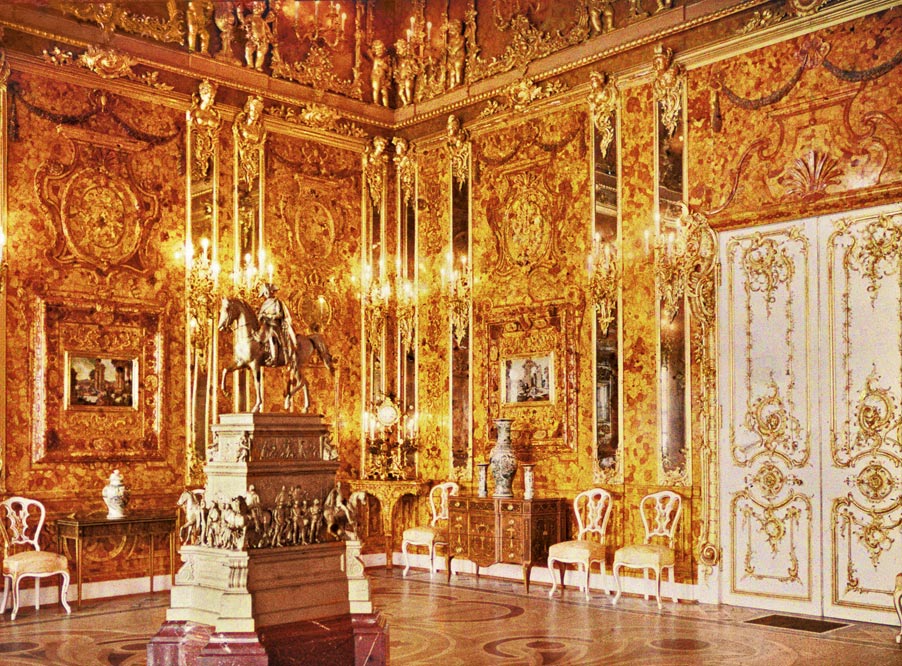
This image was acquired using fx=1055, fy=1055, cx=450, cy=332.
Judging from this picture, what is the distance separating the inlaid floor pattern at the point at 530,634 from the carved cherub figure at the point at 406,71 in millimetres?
6632

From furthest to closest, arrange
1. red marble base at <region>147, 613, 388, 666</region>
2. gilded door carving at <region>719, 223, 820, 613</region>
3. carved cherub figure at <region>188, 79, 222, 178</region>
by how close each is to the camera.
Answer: carved cherub figure at <region>188, 79, 222, 178</region> < gilded door carving at <region>719, 223, 820, 613</region> < red marble base at <region>147, 613, 388, 666</region>

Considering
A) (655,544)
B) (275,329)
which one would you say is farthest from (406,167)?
(275,329)

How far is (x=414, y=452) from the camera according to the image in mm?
13633

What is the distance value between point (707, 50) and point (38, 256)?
283 inches

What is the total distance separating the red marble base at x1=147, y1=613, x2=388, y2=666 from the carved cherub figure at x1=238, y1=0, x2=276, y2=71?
778 centimetres

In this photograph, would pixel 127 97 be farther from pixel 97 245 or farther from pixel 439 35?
pixel 439 35

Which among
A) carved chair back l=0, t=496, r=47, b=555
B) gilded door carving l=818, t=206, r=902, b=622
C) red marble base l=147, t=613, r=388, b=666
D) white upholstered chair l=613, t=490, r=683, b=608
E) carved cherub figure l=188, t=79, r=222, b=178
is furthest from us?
carved cherub figure l=188, t=79, r=222, b=178

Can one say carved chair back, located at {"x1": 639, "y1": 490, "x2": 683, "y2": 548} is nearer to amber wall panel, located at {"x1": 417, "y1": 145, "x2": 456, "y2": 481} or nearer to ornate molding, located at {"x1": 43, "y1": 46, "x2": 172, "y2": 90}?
amber wall panel, located at {"x1": 417, "y1": 145, "x2": 456, "y2": 481}

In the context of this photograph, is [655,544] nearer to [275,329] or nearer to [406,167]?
[275,329]

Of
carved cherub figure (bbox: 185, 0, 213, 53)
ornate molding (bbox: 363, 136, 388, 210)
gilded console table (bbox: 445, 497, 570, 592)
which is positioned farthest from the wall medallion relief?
gilded console table (bbox: 445, 497, 570, 592)

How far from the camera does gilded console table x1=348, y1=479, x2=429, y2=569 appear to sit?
43.0ft

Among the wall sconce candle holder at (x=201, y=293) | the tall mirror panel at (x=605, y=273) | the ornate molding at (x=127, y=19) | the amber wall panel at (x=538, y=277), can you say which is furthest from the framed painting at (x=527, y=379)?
the ornate molding at (x=127, y=19)

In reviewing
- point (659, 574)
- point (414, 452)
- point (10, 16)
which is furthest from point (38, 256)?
point (659, 574)

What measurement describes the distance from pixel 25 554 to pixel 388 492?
4.55 meters
